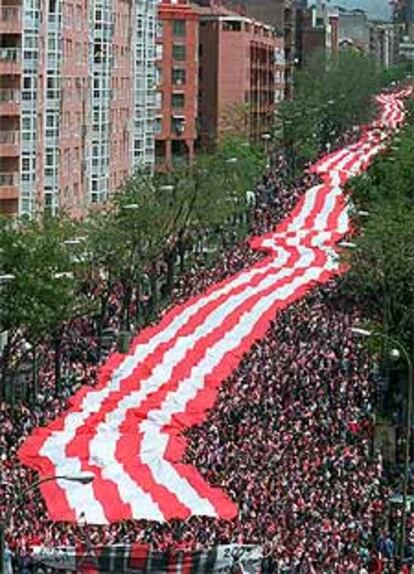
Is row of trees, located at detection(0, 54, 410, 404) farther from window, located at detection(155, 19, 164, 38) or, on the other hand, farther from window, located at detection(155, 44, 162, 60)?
window, located at detection(155, 19, 164, 38)

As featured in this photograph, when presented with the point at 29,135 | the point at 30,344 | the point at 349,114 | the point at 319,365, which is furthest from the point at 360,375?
the point at 349,114

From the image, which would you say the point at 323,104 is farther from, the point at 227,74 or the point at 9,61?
the point at 9,61

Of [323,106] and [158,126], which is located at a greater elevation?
[323,106]

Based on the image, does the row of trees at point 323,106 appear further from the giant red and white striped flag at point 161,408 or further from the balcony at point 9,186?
the giant red and white striped flag at point 161,408

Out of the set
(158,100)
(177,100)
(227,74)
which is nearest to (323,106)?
(227,74)

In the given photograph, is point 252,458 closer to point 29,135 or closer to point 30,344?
point 30,344

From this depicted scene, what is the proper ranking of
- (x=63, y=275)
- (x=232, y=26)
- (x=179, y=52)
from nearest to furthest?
(x=63, y=275) → (x=179, y=52) → (x=232, y=26)

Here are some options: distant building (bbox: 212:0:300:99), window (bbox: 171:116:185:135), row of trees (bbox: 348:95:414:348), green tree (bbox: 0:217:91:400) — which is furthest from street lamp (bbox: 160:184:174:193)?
distant building (bbox: 212:0:300:99)
